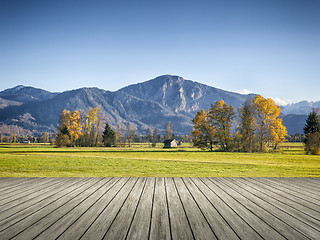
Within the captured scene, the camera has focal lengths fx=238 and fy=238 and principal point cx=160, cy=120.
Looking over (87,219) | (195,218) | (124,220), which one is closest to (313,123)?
(195,218)

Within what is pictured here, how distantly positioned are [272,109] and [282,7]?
18183 millimetres

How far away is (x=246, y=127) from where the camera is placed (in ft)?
138

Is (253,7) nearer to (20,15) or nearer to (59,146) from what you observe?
(20,15)

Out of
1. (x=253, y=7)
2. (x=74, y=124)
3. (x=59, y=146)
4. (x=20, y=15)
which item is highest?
(x=20, y=15)

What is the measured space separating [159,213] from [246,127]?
40.4 meters

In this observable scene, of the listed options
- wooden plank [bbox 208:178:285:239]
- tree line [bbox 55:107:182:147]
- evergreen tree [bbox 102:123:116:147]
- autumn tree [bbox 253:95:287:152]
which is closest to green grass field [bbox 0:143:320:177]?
wooden plank [bbox 208:178:285:239]

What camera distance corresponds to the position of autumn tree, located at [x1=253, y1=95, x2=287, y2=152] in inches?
1604

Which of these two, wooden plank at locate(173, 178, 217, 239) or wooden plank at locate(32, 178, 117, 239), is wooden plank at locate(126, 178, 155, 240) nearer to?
wooden plank at locate(173, 178, 217, 239)

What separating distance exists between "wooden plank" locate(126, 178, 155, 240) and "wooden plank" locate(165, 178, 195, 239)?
16.1 inches

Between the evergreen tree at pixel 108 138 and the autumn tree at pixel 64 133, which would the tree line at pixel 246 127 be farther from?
the evergreen tree at pixel 108 138

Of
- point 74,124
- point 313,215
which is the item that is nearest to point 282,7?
point 313,215

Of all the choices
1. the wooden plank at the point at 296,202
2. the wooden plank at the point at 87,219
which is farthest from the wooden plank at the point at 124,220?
the wooden plank at the point at 296,202

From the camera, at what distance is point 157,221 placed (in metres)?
4.16

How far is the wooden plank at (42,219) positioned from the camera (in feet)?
11.5
